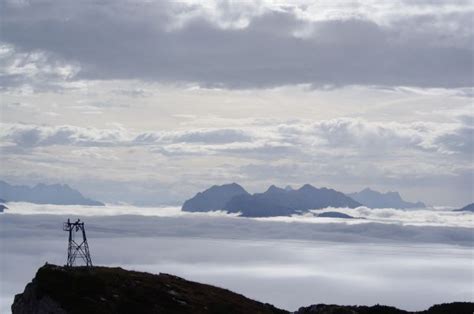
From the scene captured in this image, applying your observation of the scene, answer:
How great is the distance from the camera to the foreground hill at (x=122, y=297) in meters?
60.8

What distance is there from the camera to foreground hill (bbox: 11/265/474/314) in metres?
60.8

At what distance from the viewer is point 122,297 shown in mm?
63500

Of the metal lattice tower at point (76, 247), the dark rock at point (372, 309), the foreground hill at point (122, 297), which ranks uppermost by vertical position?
the metal lattice tower at point (76, 247)

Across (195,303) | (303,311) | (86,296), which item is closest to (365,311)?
(303,311)

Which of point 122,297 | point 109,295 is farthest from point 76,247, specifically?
point 122,297

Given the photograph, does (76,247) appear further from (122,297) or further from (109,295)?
(122,297)

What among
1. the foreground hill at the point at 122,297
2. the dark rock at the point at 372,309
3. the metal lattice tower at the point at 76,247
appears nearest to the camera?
the foreground hill at the point at 122,297

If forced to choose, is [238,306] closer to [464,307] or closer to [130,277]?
[130,277]

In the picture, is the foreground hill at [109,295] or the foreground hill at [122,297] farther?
the foreground hill at [122,297]

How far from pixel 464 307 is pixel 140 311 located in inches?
1486

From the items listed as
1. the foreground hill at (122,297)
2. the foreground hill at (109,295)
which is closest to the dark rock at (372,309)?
the foreground hill at (122,297)

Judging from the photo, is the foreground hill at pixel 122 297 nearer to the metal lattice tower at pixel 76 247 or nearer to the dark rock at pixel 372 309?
the dark rock at pixel 372 309

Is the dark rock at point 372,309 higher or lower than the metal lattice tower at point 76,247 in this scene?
lower

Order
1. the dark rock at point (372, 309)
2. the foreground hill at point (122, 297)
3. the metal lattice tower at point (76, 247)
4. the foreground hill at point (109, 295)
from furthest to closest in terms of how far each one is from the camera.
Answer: the metal lattice tower at point (76, 247), the dark rock at point (372, 309), the foreground hill at point (122, 297), the foreground hill at point (109, 295)
